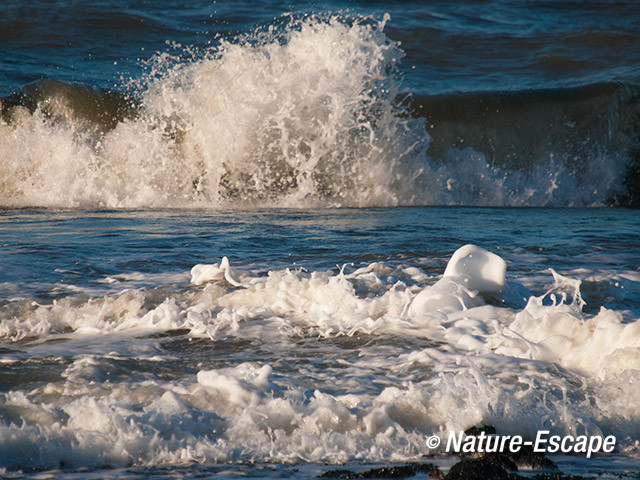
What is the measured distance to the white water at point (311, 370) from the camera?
82.0 inches

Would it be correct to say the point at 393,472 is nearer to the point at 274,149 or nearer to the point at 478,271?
the point at 478,271

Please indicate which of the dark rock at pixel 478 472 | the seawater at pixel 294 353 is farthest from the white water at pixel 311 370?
the dark rock at pixel 478 472

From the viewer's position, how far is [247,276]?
4156 mm

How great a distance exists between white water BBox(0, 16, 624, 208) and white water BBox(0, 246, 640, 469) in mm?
5805

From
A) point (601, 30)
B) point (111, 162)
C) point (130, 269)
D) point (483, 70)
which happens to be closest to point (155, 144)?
Answer: point (111, 162)

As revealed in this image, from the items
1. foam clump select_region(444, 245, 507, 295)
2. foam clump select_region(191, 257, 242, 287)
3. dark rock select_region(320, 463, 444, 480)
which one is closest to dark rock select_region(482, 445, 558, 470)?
dark rock select_region(320, 463, 444, 480)

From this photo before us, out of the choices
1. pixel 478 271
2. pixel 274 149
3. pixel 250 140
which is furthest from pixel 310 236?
pixel 250 140

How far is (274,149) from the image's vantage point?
9750 mm

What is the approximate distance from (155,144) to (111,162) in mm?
669

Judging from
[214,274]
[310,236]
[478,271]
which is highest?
[478,271]

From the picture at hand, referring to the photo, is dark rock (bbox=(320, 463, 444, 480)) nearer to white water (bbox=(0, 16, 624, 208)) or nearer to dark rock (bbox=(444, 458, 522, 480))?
dark rock (bbox=(444, 458, 522, 480))

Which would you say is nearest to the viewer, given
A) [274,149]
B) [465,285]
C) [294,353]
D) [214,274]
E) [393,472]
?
[393,472]

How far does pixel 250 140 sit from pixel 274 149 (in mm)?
365

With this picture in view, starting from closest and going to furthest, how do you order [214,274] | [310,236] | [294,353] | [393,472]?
[393,472]
[294,353]
[214,274]
[310,236]
